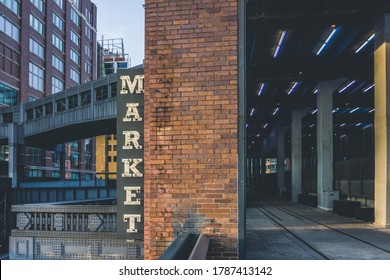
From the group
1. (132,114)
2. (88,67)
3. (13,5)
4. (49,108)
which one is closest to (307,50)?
(132,114)

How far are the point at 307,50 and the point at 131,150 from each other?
15.0 metres

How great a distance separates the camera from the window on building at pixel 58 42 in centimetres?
5340

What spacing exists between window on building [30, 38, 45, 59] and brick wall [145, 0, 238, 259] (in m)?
45.3

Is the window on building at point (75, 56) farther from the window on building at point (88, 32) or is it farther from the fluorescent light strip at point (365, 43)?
the fluorescent light strip at point (365, 43)

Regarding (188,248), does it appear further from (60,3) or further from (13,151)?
(60,3)

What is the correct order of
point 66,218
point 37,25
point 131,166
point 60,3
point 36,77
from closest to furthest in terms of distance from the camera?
point 131,166 < point 66,218 < point 36,77 < point 37,25 < point 60,3

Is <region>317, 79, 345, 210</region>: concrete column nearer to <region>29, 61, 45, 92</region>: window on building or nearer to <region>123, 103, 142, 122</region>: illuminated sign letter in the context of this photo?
<region>123, 103, 142, 122</region>: illuminated sign letter

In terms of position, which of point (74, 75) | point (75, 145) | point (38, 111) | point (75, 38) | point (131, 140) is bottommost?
point (131, 140)

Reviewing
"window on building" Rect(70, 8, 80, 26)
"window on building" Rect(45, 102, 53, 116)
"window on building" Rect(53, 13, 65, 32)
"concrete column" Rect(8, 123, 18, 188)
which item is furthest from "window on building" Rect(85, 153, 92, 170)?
"concrete column" Rect(8, 123, 18, 188)

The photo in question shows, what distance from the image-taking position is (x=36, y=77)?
156ft

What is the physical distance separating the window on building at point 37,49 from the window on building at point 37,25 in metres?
1.77

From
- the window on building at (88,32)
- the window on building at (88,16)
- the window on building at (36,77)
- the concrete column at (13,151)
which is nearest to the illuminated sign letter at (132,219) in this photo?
the concrete column at (13,151)
